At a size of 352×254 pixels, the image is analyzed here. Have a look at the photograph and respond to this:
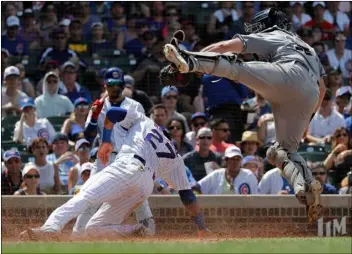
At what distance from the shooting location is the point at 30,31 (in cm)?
1730

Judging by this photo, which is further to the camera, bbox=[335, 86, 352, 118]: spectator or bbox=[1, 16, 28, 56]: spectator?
bbox=[1, 16, 28, 56]: spectator

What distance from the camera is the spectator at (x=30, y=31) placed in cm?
1719

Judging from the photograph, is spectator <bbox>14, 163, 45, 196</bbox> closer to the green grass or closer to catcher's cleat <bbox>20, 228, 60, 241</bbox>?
catcher's cleat <bbox>20, 228, 60, 241</bbox>

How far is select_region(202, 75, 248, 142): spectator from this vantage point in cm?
1542

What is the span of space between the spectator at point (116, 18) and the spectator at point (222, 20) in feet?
4.86

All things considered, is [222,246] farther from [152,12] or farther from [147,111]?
[152,12]

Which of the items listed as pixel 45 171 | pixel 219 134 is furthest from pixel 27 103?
pixel 219 134

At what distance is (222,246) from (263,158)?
6026mm

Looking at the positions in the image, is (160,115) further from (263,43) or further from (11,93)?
(263,43)

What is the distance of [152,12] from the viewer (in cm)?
1812

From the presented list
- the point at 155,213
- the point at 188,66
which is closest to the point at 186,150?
the point at 155,213

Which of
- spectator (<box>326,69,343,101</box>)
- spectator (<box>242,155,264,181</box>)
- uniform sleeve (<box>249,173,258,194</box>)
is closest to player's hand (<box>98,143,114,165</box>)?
uniform sleeve (<box>249,173,258,194</box>)

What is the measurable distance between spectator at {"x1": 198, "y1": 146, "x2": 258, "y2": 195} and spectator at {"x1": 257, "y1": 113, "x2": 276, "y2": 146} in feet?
5.27

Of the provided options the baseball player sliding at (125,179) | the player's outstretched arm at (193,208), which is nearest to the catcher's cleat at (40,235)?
the baseball player sliding at (125,179)
